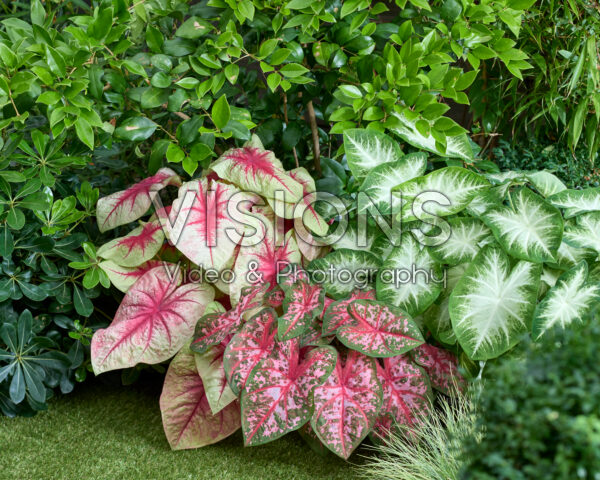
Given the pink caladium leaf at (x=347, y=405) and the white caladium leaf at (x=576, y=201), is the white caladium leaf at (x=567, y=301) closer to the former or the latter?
the white caladium leaf at (x=576, y=201)

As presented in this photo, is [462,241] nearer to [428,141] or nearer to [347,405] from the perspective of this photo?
[428,141]

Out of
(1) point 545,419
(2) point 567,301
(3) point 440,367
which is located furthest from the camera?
(3) point 440,367

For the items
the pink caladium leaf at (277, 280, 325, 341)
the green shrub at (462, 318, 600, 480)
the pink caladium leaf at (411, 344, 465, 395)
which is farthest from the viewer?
the pink caladium leaf at (411, 344, 465, 395)

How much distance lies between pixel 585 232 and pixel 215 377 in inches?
39.6

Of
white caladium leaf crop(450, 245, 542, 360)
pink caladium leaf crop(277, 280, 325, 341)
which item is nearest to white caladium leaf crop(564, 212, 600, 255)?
white caladium leaf crop(450, 245, 542, 360)

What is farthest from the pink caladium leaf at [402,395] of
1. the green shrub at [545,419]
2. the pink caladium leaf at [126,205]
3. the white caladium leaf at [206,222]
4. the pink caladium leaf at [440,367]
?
the pink caladium leaf at [126,205]

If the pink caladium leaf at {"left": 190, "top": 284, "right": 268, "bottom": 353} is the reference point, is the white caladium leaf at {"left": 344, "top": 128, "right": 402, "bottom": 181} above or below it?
above

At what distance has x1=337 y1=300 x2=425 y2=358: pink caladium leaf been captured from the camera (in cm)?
131

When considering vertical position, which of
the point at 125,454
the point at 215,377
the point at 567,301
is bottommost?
the point at 125,454

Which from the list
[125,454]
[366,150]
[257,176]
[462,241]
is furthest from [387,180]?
[125,454]

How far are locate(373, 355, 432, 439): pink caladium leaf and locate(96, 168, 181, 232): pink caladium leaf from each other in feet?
2.64

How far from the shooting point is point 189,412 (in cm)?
144

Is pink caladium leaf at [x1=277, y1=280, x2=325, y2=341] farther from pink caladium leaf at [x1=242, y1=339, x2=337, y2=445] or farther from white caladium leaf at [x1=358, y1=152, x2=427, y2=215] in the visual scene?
white caladium leaf at [x1=358, y1=152, x2=427, y2=215]

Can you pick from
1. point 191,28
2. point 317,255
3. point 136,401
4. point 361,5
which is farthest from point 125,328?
point 361,5
